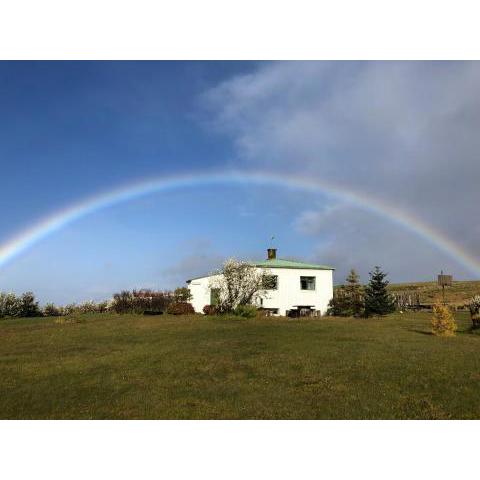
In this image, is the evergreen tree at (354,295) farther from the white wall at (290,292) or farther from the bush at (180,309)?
the bush at (180,309)

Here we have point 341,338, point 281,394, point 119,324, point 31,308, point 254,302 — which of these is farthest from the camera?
point 31,308

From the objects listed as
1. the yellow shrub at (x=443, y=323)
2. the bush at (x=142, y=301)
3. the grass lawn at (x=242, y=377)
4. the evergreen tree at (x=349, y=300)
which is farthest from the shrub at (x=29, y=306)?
the yellow shrub at (x=443, y=323)

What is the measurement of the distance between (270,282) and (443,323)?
19.9 meters

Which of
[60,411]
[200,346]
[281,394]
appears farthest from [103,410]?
[200,346]

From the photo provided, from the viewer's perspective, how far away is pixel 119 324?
97.4 ft

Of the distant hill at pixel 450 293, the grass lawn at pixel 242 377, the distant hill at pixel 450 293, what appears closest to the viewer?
the grass lawn at pixel 242 377

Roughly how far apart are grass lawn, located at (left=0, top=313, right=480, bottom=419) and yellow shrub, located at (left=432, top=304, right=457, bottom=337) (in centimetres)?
78

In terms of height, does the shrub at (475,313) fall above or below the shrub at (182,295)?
below

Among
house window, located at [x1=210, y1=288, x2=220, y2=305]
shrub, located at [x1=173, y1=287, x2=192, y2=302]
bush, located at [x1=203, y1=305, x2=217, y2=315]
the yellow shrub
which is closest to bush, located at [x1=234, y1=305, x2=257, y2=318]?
bush, located at [x1=203, y1=305, x2=217, y2=315]

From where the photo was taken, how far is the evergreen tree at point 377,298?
4259cm

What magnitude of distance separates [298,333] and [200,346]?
6782 mm

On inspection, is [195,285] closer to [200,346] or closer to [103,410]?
[200,346]

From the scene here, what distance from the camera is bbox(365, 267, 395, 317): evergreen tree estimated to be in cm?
4259

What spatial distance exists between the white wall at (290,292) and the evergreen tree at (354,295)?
190cm
